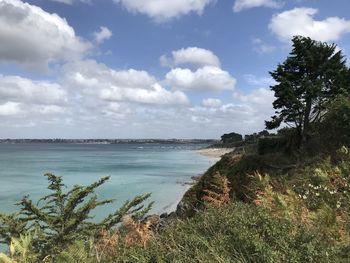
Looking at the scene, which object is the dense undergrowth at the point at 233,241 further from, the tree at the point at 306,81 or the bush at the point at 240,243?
the tree at the point at 306,81

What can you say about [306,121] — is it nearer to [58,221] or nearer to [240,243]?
[58,221]

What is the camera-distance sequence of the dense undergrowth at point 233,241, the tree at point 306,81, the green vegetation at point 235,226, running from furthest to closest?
the tree at point 306,81 → the green vegetation at point 235,226 → the dense undergrowth at point 233,241

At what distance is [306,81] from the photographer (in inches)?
1187

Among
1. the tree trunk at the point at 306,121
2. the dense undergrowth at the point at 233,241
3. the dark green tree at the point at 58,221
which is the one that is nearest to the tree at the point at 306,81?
the tree trunk at the point at 306,121

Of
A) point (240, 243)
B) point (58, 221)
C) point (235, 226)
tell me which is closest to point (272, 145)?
point (58, 221)

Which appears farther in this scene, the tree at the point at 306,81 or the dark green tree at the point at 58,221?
the tree at the point at 306,81

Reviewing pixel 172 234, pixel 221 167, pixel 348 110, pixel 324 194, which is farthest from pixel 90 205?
pixel 221 167

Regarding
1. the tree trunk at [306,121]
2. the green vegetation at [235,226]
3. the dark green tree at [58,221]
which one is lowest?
the dark green tree at [58,221]

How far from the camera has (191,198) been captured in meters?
28.8

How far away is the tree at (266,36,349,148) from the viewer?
1186 inches

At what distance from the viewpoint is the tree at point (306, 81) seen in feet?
98.8

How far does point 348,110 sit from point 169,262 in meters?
17.3

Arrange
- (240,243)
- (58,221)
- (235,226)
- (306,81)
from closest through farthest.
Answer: (240,243)
(235,226)
(58,221)
(306,81)

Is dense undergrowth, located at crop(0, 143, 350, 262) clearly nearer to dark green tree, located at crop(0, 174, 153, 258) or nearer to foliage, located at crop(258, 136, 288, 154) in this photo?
dark green tree, located at crop(0, 174, 153, 258)
